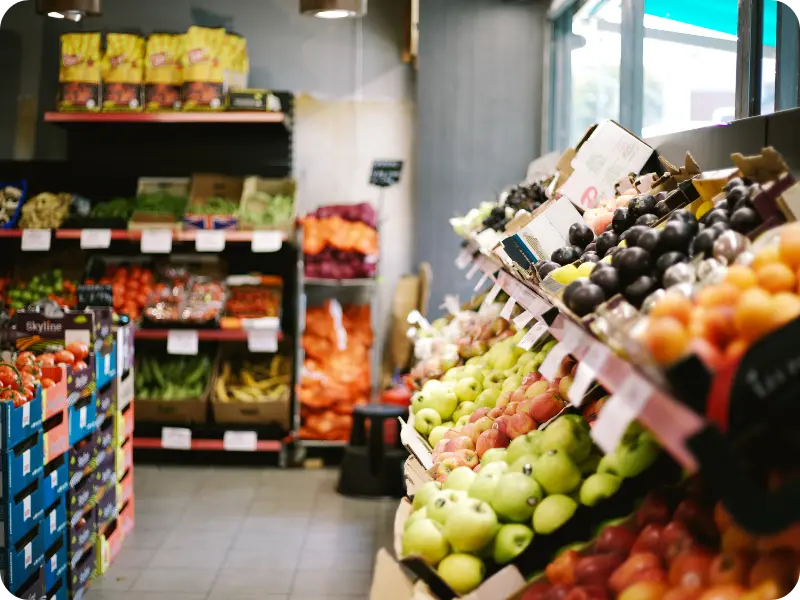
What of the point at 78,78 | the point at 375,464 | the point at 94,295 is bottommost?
the point at 375,464

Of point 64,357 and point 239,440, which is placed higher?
point 64,357

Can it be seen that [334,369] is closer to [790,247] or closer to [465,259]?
[465,259]

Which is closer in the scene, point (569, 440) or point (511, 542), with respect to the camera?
point (511, 542)

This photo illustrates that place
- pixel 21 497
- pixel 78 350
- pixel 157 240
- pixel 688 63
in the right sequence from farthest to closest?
pixel 157 240, pixel 688 63, pixel 78 350, pixel 21 497

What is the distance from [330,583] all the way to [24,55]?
4712mm

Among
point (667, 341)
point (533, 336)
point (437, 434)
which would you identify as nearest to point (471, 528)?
point (533, 336)

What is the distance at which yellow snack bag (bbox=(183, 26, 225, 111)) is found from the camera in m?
5.88

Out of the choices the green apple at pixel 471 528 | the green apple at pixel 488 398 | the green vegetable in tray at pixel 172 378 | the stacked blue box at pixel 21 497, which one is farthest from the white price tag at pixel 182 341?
the green apple at pixel 471 528


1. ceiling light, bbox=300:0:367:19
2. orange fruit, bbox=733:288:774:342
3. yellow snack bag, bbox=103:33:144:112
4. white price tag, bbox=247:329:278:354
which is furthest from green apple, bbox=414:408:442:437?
yellow snack bag, bbox=103:33:144:112

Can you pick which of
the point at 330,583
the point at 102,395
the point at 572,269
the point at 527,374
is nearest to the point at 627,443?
the point at 572,269

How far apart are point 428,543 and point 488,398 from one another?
4.19 feet

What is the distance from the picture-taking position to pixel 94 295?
4.68 meters

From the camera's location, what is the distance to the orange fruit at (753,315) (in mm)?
1238

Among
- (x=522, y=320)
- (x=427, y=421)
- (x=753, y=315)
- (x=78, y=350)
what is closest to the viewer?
(x=753, y=315)
